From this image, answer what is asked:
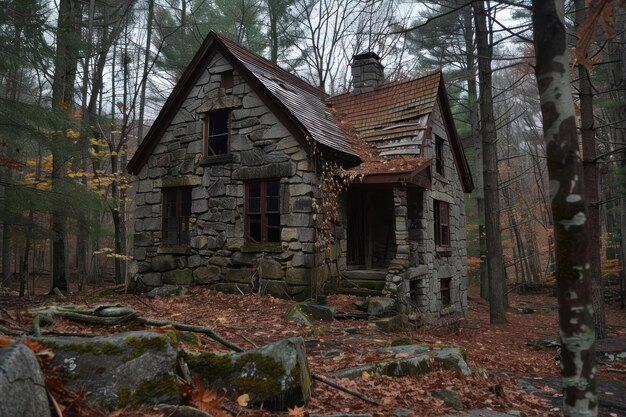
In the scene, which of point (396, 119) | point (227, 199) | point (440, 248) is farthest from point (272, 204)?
point (440, 248)

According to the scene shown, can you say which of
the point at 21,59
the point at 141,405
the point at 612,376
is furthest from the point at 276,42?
the point at 141,405

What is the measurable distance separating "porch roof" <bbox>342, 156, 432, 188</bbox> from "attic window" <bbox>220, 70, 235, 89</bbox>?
3680 millimetres

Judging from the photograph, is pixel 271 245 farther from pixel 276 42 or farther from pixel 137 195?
pixel 276 42

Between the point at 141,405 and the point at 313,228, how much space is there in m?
7.24

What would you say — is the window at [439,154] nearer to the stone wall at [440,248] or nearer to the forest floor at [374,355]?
the stone wall at [440,248]

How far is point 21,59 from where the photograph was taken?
9.84 meters

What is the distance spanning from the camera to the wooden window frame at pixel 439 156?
1343 centimetres

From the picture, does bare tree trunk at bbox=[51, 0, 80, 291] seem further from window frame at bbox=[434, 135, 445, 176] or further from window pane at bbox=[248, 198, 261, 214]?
window frame at bbox=[434, 135, 445, 176]

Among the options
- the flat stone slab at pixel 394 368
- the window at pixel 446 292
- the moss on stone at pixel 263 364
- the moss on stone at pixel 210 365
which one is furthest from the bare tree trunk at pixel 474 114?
the moss on stone at pixel 210 365

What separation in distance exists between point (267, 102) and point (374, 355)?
699 centimetres

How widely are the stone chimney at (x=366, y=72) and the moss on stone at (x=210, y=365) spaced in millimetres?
12196

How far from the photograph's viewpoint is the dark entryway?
1274 cm

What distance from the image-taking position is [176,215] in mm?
12133

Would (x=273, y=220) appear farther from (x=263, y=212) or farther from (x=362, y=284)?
(x=362, y=284)
